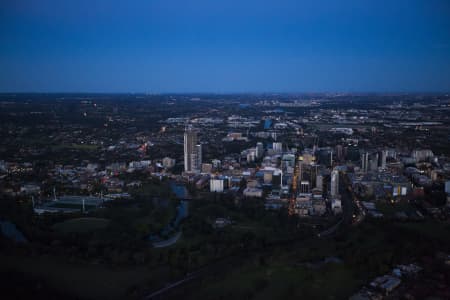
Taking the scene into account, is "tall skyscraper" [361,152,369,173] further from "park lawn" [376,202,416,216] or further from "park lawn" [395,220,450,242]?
"park lawn" [395,220,450,242]

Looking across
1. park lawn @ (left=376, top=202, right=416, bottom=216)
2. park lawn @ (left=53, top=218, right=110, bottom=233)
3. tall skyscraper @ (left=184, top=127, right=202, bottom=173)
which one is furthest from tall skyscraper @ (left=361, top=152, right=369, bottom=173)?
park lawn @ (left=53, top=218, right=110, bottom=233)

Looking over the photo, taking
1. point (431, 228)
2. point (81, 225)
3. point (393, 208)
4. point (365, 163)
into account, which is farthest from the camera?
point (365, 163)

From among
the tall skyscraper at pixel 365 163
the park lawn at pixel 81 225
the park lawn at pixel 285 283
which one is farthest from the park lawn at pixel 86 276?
the tall skyscraper at pixel 365 163

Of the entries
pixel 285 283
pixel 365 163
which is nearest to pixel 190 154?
pixel 365 163

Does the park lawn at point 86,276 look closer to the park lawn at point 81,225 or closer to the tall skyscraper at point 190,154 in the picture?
the park lawn at point 81,225

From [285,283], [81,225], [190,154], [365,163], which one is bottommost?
[285,283]

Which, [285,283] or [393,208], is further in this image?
[393,208]

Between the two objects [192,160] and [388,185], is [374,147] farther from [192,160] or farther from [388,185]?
[192,160]

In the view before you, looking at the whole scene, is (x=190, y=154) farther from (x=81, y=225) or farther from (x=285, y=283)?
(x=285, y=283)

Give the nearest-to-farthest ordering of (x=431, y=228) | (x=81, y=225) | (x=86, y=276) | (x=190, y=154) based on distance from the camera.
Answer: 1. (x=86, y=276)
2. (x=431, y=228)
3. (x=81, y=225)
4. (x=190, y=154)
